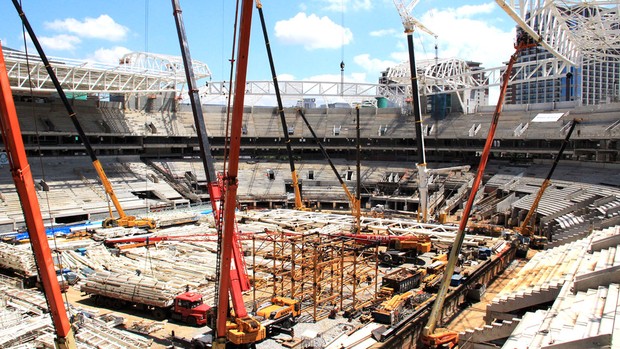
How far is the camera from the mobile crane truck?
2047cm

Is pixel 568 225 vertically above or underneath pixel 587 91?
underneath

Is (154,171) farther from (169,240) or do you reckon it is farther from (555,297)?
(555,297)

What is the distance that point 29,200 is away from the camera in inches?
414

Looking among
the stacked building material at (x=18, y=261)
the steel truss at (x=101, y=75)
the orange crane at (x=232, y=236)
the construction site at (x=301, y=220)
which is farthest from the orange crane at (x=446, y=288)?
the steel truss at (x=101, y=75)

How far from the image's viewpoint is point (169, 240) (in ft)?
110

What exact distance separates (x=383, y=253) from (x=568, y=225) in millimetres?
12736

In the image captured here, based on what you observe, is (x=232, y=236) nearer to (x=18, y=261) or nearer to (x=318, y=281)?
(x=318, y=281)

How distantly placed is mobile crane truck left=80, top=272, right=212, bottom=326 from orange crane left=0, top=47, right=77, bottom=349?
9235mm

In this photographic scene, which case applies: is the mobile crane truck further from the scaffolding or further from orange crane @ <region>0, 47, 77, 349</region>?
orange crane @ <region>0, 47, 77, 349</region>

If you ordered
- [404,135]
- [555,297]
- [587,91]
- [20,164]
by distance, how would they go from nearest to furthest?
[20,164]
[555,297]
[404,135]
[587,91]

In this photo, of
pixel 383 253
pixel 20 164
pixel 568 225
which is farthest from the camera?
pixel 568 225

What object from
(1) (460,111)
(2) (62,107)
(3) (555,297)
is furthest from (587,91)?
(3) (555,297)

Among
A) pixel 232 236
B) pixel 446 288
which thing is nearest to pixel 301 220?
pixel 446 288

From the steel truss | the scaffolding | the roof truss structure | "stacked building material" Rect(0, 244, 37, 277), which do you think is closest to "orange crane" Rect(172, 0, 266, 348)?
the scaffolding
